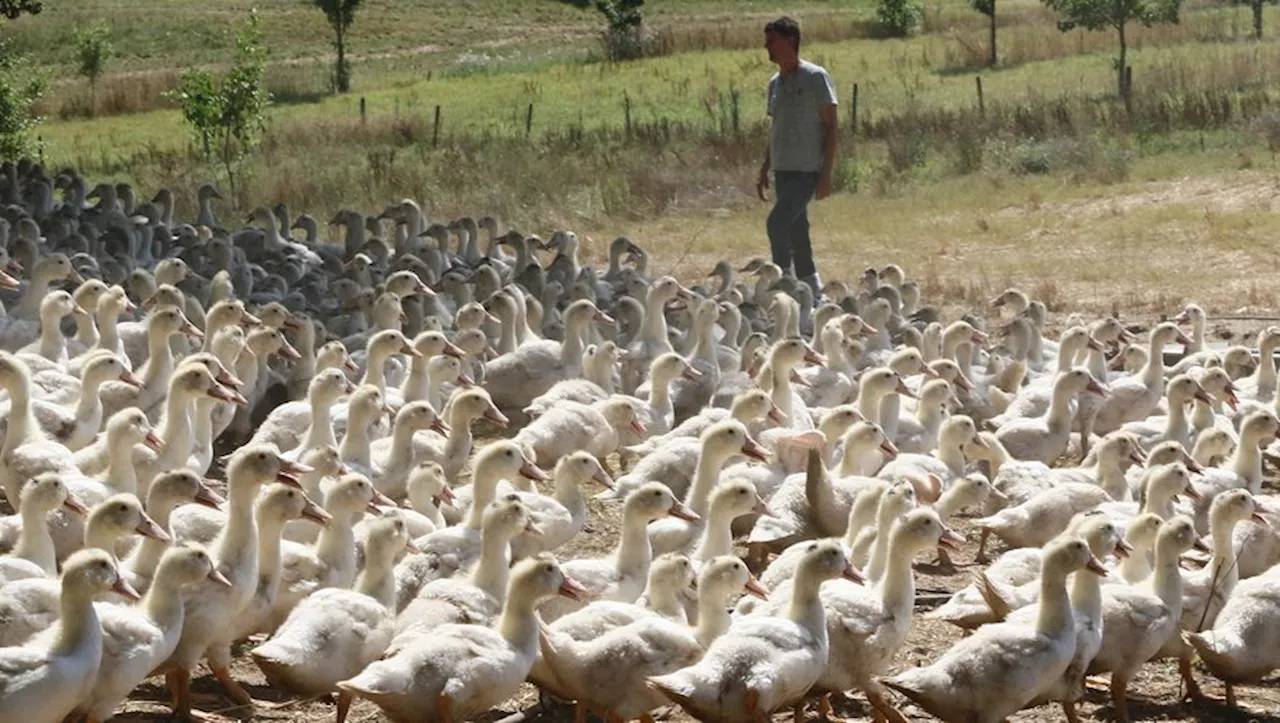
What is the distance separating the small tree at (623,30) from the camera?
186ft

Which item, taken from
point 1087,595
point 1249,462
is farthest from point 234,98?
point 1087,595

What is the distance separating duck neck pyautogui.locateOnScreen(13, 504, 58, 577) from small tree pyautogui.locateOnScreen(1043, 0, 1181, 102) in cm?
3350

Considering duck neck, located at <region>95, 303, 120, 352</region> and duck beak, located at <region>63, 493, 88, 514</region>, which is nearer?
duck beak, located at <region>63, 493, 88, 514</region>

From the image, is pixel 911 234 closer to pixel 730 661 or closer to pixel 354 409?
pixel 354 409

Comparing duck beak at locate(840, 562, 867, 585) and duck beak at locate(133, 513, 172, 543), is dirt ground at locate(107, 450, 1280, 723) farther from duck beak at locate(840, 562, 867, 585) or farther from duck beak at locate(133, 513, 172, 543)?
duck beak at locate(133, 513, 172, 543)

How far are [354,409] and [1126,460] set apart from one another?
14.9 feet

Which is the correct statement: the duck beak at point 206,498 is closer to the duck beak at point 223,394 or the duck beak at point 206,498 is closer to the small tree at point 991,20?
the duck beak at point 223,394

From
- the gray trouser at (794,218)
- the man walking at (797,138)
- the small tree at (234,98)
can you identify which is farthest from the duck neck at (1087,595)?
the small tree at (234,98)

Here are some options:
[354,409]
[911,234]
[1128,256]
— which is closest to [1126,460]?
[354,409]

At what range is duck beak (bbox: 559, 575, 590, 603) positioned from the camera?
8.48 m

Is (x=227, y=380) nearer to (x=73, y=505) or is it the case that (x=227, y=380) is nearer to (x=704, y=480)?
(x=704, y=480)

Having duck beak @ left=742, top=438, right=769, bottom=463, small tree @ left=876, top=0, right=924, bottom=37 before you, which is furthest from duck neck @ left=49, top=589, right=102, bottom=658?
small tree @ left=876, top=0, right=924, bottom=37

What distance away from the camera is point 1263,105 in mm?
33250

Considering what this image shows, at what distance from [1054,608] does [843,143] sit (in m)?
24.1
